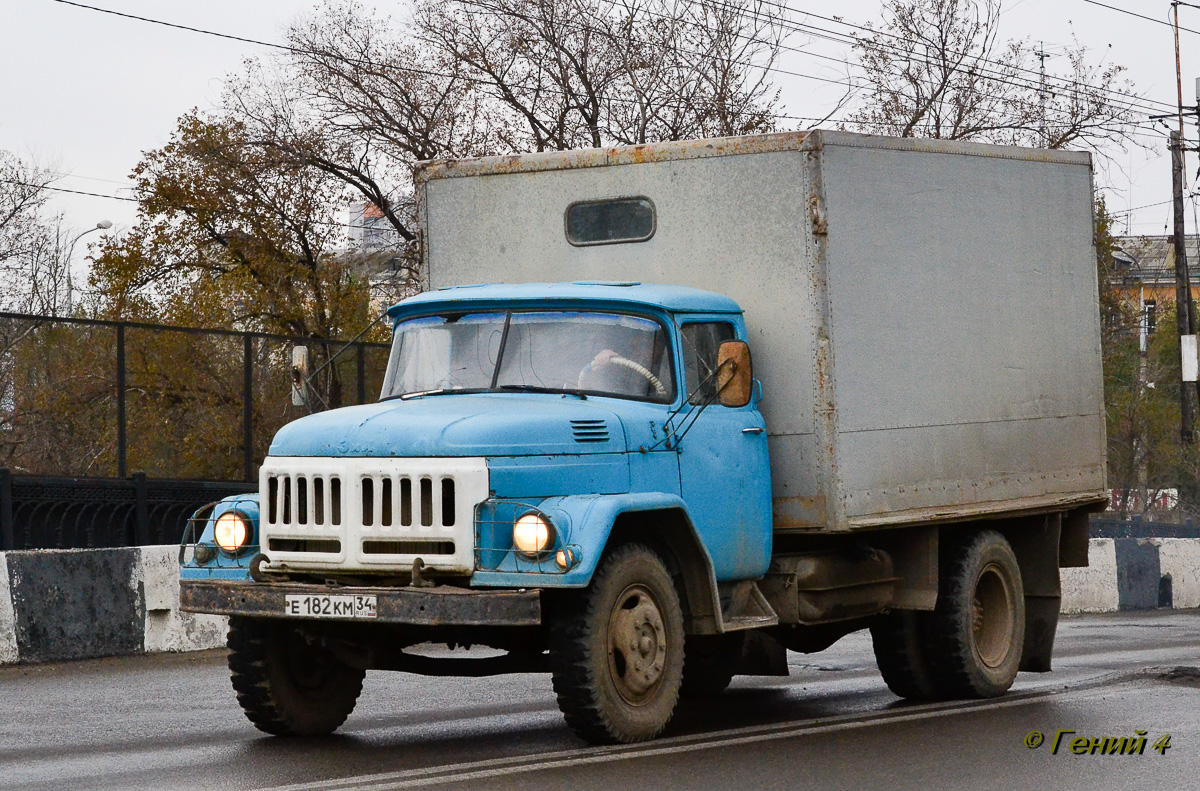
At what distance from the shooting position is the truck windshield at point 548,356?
887cm

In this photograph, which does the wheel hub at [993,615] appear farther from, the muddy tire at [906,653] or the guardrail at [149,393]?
the guardrail at [149,393]

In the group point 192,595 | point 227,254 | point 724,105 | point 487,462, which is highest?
point 724,105

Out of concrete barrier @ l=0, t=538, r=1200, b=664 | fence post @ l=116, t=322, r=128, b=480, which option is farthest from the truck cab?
fence post @ l=116, t=322, r=128, b=480

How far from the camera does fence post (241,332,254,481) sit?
18000 millimetres

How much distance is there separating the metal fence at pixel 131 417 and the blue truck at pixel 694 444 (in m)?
4.95

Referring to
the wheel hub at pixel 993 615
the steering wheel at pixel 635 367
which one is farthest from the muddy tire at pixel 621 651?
the wheel hub at pixel 993 615

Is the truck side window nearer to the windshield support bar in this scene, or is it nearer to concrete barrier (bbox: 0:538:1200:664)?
the windshield support bar

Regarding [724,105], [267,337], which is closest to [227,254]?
[724,105]

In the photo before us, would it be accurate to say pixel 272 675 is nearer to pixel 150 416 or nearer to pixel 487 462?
pixel 487 462

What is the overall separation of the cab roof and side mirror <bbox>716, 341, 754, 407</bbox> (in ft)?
0.92

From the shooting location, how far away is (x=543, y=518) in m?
7.75

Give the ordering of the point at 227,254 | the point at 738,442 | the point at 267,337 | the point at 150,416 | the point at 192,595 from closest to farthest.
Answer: the point at 192,595 < the point at 738,442 < the point at 150,416 < the point at 267,337 < the point at 227,254

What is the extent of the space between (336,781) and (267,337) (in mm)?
11218

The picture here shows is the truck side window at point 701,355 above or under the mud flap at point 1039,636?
above
